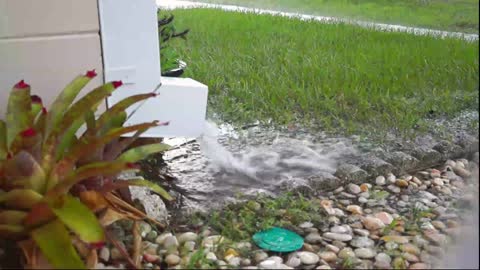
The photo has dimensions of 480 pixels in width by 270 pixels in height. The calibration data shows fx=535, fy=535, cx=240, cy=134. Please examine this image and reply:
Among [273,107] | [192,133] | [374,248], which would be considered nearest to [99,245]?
[374,248]

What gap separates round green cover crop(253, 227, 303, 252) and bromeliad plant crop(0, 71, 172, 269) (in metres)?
0.29

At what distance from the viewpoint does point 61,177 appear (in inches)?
42.9

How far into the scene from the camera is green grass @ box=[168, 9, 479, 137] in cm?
215

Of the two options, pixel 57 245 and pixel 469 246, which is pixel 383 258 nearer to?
pixel 469 246

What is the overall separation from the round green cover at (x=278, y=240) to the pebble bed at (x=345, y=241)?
0.02 meters

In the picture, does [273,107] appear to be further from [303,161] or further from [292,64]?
[303,161]

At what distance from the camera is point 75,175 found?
1034mm

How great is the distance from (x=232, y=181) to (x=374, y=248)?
0.57 meters

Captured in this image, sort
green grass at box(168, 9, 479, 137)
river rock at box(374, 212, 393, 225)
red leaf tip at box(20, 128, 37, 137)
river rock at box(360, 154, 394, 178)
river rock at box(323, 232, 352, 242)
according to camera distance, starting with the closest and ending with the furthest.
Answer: red leaf tip at box(20, 128, 37, 137) < river rock at box(323, 232, 352, 242) < river rock at box(374, 212, 393, 225) < river rock at box(360, 154, 394, 178) < green grass at box(168, 9, 479, 137)

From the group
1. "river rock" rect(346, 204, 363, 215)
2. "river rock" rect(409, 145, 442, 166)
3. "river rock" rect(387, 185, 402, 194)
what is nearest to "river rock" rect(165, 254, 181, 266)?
"river rock" rect(346, 204, 363, 215)

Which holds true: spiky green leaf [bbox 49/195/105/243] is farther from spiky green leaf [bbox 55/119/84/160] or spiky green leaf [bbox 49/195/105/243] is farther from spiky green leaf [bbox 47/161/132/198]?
spiky green leaf [bbox 55/119/84/160]

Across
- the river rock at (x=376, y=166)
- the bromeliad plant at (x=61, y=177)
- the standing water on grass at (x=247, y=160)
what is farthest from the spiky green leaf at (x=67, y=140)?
the river rock at (x=376, y=166)

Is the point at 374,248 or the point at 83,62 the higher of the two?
the point at 83,62

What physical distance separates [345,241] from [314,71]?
1.16m
